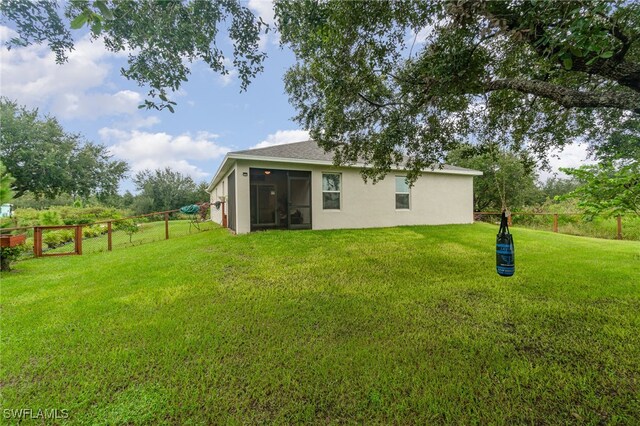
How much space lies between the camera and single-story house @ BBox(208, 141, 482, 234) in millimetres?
8844

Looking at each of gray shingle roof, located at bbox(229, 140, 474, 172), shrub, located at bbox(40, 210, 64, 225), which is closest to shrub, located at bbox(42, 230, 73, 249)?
shrub, located at bbox(40, 210, 64, 225)

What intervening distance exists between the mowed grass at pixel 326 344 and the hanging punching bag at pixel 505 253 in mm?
541

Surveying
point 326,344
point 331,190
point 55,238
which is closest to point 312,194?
point 331,190

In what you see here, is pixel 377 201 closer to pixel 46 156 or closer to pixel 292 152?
pixel 292 152

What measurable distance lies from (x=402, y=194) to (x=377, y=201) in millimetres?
1410

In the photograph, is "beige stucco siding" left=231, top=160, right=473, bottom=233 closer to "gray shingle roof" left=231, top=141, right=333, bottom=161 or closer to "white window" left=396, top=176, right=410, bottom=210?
"white window" left=396, top=176, right=410, bottom=210

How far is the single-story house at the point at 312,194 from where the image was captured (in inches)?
348

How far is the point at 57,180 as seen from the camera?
16.4m

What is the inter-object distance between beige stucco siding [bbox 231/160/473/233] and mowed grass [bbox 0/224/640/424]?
4386mm

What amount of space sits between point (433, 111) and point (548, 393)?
4.61 meters

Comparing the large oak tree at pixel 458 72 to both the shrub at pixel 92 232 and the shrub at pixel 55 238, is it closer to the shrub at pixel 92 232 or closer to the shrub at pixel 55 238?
the shrub at pixel 55 238

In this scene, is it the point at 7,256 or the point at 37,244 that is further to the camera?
the point at 37,244

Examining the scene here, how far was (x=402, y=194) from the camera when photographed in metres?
11.3

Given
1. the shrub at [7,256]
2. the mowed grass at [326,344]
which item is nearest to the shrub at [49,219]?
the shrub at [7,256]
